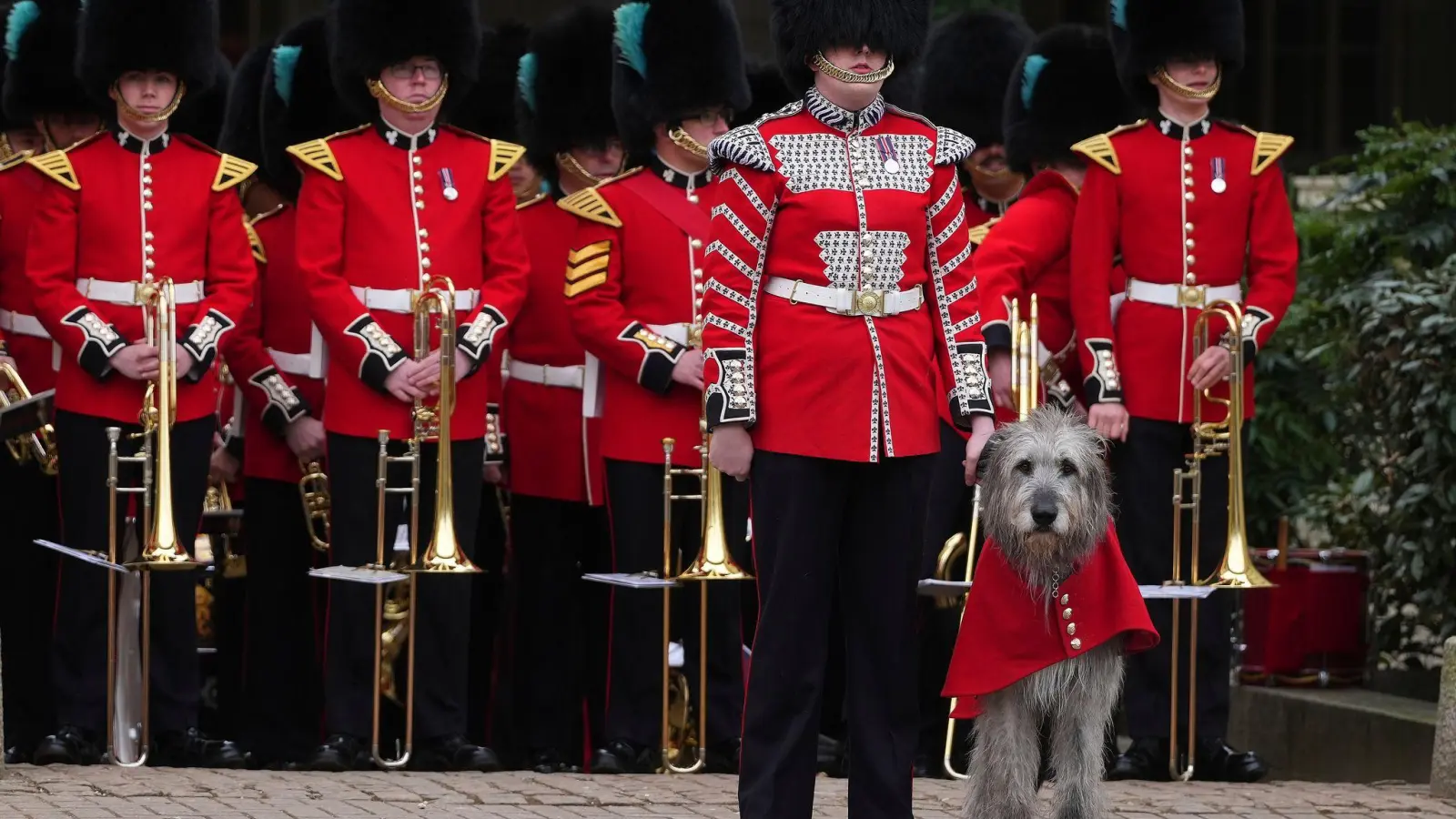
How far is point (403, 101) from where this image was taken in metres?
9.12

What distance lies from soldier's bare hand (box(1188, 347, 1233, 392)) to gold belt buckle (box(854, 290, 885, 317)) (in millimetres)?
2167

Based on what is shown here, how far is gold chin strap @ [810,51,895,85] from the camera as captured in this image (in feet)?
22.8

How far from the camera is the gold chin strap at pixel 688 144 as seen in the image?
9.36 m

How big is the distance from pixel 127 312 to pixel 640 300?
1.47m

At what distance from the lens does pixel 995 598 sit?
7203mm

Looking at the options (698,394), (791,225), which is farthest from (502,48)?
(791,225)

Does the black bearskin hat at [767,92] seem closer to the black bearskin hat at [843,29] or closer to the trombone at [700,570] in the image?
the trombone at [700,570]

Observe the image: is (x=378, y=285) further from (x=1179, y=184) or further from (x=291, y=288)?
(x=1179, y=184)

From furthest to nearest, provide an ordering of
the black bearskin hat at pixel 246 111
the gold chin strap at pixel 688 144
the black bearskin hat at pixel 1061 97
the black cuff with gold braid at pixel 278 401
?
1. the black bearskin hat at pixel 246 111
2. the black bearskin hat at pixel 1061 97
3. the black cuff with gold braid at pixel 278 401
4. the gold chin strap at pixel 688 144

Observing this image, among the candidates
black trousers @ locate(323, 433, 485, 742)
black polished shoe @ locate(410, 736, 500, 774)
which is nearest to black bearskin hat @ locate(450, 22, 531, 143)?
black trousers @ locate(323, 433, 485, 742)

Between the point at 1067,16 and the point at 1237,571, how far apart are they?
708 cm

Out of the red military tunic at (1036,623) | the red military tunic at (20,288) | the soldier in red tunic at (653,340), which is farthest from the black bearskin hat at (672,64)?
the red military tunic at (1036,623)

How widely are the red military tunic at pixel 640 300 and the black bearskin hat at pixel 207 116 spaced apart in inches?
67.9

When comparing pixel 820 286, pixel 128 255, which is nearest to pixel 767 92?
pixel 128 255
